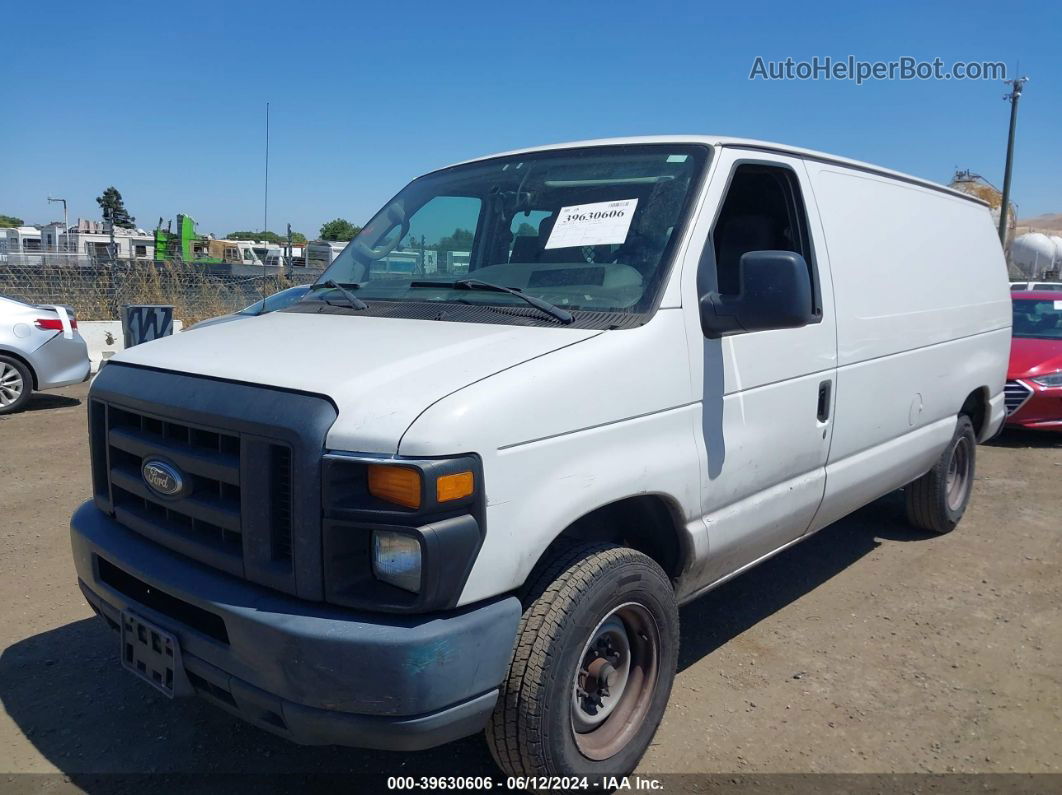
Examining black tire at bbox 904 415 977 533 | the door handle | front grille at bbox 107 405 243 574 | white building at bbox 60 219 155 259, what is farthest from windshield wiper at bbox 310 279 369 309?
white building at bbox 60 219 155 259

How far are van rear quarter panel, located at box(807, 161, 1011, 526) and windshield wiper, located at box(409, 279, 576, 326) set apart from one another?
1574mm

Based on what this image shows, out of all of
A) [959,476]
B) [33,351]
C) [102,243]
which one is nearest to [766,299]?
[959,476]

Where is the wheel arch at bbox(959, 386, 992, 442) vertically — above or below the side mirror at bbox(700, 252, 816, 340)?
below

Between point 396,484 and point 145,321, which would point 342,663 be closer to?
point 396,484

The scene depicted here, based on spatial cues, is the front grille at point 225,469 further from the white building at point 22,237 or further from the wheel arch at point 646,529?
the white building at point 22,237

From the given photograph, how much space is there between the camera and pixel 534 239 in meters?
3.47

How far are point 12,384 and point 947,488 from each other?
30.0 feet

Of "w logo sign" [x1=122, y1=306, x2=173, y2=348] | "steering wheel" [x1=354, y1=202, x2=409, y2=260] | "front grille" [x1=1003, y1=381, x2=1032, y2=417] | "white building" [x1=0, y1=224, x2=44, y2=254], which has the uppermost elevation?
"white building" [x1=0, y1=224, x2=44, y2=254]

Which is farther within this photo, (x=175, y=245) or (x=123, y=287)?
(x=175, y=245)

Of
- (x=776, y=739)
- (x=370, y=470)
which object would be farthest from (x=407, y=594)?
(x=776, y=739)

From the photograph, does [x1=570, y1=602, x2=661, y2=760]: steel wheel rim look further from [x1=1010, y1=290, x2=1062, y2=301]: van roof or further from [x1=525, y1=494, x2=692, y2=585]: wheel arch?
[x1=1010, y1=290, x2=1062, y2=301]: van roof

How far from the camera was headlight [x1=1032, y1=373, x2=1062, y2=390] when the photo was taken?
8.44 meters

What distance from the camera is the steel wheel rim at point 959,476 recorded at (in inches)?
224

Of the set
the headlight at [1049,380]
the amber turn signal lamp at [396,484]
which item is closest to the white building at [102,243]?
the headlight at [1049,380]
